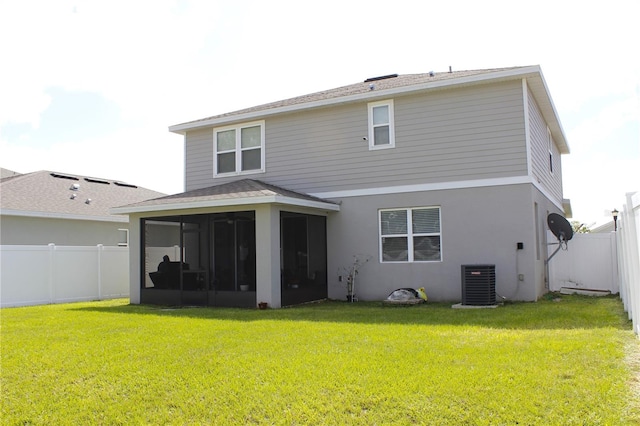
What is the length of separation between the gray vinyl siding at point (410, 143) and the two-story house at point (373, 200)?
27mm

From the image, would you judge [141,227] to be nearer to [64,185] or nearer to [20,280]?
[20,280]

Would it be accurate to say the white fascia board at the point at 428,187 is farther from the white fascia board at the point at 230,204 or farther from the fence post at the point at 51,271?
the fence post at the point at 51,271

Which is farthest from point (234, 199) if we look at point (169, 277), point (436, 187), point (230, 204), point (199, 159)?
point (436, 187)

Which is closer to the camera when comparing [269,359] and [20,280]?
[269,359]

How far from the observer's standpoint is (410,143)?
13031 mm

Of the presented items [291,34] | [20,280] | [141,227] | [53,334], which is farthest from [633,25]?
[20,280]

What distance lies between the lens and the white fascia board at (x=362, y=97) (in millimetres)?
11791

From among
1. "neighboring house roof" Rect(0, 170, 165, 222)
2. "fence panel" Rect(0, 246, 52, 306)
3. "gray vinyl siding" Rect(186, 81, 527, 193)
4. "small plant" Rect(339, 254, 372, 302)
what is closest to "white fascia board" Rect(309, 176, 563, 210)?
"gray vinyl siding" Rect(186, 81, 527, 193)

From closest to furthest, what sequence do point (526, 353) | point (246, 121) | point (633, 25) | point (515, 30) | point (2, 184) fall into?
point (526, 353) → point (633, 25) → point (515, 30) → point (246, 121) → point (2, 184)

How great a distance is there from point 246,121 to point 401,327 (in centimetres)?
872

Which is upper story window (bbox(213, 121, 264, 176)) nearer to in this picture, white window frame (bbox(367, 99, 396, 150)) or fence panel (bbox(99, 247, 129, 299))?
white window frame (bbox(367, 99, 396, 150))

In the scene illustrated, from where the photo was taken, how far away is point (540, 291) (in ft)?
41.4

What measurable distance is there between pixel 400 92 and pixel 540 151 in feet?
13.5

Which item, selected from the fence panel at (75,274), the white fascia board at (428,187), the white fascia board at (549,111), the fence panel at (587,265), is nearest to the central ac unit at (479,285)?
the white fascia board at (428,187)
